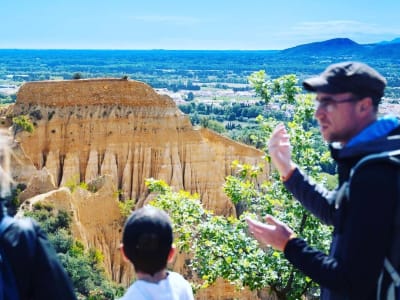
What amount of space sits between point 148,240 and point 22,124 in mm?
29667

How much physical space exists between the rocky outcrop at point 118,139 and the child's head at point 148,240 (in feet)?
95.2

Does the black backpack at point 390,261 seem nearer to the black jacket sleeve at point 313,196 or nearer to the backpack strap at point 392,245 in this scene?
the backpack strap at point 392,245

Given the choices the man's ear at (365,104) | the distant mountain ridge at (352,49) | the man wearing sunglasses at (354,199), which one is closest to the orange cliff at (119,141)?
the man wearing sunglasses at (354,199)

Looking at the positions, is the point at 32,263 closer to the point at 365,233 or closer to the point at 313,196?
the point at 365,233

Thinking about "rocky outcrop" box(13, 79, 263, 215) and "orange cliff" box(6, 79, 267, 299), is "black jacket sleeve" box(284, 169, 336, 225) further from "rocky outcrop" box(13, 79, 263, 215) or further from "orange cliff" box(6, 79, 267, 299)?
"rocky outcrop" box(13, 79, 263, 215)

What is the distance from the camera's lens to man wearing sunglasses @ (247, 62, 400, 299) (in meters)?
3.21

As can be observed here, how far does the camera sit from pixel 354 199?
3266 millimetres

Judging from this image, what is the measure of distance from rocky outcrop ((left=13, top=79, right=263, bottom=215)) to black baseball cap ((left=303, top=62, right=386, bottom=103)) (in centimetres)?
2901

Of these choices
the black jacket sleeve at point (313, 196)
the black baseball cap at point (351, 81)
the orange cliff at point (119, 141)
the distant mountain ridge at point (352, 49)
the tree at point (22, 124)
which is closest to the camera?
the black baseball cap at point (351, 81)

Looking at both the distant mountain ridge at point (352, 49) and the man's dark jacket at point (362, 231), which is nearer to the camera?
the man's dark jacket at point (362, 231)

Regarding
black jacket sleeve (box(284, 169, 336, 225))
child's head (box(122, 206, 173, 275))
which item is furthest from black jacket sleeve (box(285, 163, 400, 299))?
child's head (box(122, 206, 173, 275))

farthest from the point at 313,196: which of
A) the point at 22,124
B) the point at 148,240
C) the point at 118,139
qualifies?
the point at 118,139

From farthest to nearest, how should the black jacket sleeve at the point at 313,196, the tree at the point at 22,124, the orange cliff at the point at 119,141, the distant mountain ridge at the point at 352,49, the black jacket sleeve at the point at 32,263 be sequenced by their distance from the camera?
the distant mountain ridge at the point at 352,49, the orange cliff at the point at 119,141, the tree at the point at 22,124, the black jacket sleeve at the point at 313,196, the black jacket sleeve at the point at 32,263

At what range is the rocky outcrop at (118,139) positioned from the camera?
32.8 m
